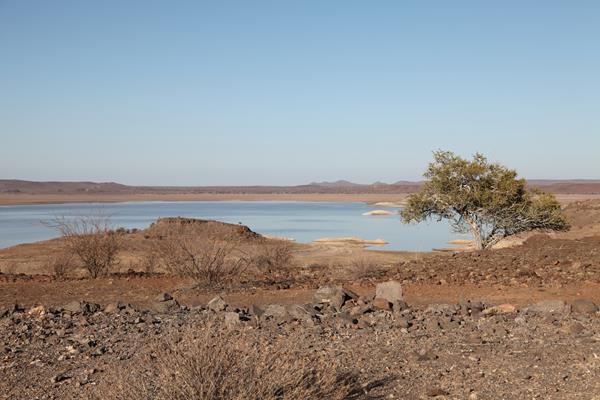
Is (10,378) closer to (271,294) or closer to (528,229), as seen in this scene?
(271,294)

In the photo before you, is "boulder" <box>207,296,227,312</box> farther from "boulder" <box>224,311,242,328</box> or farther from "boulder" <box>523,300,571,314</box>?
"boulder" <box>523,300,571,314</box>

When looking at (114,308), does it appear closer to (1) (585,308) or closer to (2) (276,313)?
(2) (276,313)

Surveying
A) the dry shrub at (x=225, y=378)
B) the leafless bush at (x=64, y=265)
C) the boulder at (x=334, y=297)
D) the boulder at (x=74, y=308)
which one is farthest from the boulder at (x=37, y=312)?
the leafless bush at (x=64, y=265)

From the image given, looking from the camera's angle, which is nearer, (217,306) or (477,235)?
(217,306)

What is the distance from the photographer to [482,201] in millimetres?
23312

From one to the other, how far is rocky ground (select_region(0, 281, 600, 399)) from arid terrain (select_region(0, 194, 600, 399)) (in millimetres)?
23

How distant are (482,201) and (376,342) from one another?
50.6ft

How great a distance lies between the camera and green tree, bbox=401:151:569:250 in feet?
77.0

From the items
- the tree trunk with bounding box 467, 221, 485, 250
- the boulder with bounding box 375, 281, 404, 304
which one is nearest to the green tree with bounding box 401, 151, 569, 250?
the tree trunk with bounding box 467, 221, 485, 250

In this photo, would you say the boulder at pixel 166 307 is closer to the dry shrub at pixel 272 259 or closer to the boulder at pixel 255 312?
the boulder at pixel 255 312

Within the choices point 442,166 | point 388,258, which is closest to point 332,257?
point 388,258

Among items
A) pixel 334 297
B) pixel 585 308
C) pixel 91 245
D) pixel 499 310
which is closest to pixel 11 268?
pixel 91 245

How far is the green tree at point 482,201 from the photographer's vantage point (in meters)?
23.5

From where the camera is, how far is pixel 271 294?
1477cm
